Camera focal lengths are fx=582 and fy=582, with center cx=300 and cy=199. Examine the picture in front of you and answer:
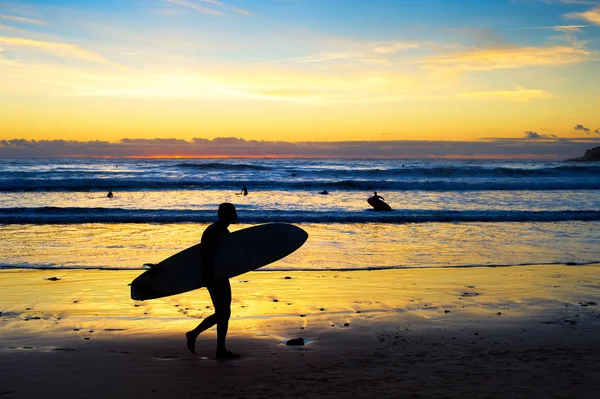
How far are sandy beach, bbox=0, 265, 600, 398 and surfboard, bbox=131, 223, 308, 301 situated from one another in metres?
0.57

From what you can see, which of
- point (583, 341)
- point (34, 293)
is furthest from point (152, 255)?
point (583, 341)

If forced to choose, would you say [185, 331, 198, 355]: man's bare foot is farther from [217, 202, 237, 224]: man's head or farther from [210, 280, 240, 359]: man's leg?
[217, 202, 237, 224]: man's head

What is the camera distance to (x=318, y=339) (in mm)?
6422

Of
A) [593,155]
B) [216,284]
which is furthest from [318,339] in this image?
[593,155]

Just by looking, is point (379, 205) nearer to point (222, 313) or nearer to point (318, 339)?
point (318, 339)

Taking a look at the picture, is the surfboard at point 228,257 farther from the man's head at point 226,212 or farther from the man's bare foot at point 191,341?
the man's bare foot at point 191,341

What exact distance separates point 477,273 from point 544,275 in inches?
44.5

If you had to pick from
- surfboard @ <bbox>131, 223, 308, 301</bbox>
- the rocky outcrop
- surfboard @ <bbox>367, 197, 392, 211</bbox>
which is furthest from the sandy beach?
the rocky outcrop

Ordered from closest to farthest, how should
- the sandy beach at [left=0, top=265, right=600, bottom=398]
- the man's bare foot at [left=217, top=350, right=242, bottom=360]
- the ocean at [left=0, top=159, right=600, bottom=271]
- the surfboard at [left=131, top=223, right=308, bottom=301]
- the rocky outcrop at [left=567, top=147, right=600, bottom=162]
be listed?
the sandy beach at [left=0, top=265, right=600, bottom=398] → the man's bare foot at [left=217, top=350, right=242, bottom=360] → the surfboard at [left=131, top=223, right=308, bottom=301] → the ocean at [left=0, top=159, right=600, bottom=271] → the rocky outcrop at [left=567, top=147, right=600, bottom=162]

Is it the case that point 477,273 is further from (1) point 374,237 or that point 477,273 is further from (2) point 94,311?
(2) point 94,311

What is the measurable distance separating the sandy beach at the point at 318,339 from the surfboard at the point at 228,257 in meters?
0.57

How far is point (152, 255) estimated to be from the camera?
41.3 ft

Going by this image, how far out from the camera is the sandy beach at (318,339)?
4.95 m

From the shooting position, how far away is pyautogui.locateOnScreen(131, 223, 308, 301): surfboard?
627cm
